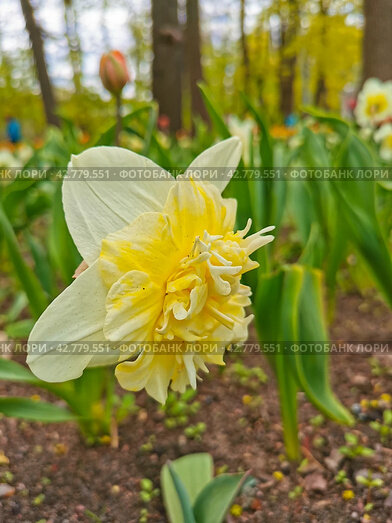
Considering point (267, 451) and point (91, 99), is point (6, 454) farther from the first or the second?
point (91, 99)

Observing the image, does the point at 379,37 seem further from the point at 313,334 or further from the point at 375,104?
the point at 313,334

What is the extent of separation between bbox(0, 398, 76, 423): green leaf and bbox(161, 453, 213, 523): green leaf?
25 cm

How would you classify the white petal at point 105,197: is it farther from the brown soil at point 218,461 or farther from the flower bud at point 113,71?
the brown soil at point 218,461

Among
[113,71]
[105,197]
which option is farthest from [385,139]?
[105,197]

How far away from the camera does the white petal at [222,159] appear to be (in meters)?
0.71

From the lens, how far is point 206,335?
59 centimetres

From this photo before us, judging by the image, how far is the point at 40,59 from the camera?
7277 millimetres

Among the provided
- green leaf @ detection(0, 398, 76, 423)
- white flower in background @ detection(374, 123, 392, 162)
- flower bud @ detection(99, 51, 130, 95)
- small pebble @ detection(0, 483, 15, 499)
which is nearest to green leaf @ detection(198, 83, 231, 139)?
flower bud @ detection(99, 51, 130, 95)

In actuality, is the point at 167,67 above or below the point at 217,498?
above

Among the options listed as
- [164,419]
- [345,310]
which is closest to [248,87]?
[345,310]

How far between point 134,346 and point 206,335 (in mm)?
88

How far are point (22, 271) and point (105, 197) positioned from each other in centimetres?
51

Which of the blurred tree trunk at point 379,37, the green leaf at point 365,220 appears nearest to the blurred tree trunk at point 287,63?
the blurred tree trunk at point 379,37

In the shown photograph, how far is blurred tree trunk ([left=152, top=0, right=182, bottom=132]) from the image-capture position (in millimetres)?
5547
